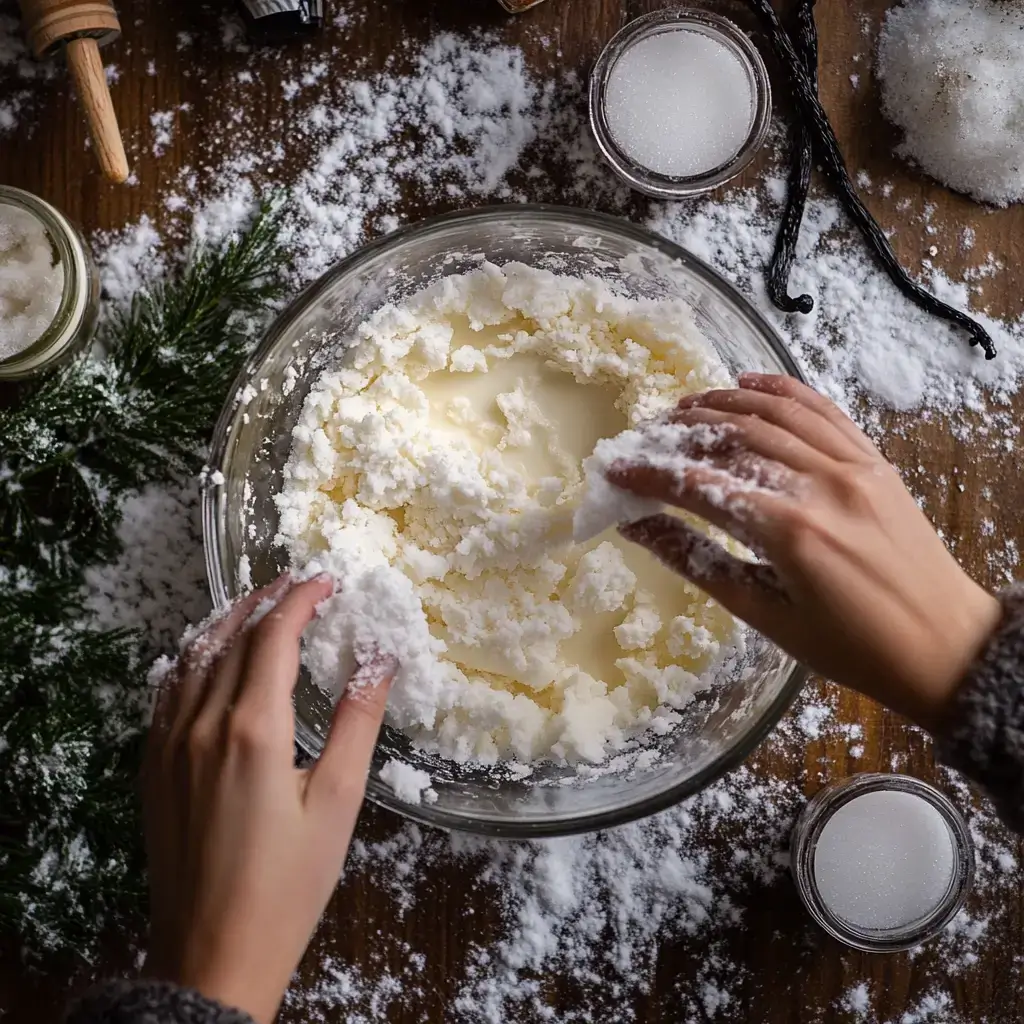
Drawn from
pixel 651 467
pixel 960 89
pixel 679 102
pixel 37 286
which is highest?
pixel 960 89

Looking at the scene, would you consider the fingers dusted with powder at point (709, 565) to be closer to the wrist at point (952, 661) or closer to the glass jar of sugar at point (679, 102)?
the wrist at point (952, 661)

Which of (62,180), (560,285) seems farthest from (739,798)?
(62,180)

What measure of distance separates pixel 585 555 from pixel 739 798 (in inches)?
16.0

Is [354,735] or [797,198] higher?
[797,198]

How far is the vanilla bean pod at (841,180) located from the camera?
1388 mm

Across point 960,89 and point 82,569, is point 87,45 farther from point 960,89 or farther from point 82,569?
point 960,89

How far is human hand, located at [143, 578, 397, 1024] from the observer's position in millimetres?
973

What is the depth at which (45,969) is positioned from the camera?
1349 millimetres

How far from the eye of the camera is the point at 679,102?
4.55 ft

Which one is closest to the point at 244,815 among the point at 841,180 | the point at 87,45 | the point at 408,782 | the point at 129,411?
the point at 408,782

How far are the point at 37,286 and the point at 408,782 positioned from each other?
0.80 m

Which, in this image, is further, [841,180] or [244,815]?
[841,180]

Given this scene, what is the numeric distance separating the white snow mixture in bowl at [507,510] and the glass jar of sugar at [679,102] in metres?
0.18

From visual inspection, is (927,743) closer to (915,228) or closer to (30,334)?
(915,228)
